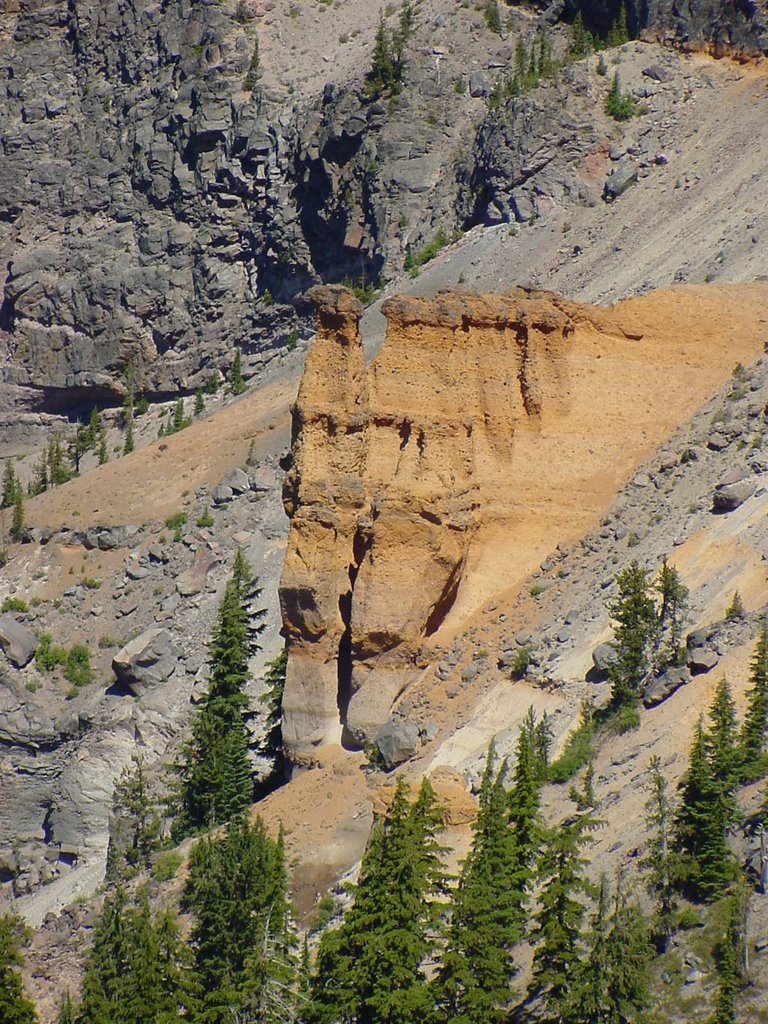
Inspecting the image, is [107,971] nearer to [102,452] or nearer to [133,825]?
[133,825]

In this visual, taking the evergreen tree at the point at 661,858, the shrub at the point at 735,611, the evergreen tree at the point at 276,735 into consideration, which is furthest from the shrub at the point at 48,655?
the evergreen tree at the point at 661,858

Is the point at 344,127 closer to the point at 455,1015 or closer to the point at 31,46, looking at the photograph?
the point at 31,46

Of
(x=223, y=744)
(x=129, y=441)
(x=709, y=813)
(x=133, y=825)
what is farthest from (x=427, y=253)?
(x=709, y=813)

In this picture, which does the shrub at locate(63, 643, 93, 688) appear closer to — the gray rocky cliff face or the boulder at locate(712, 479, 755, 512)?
the boulder at locate(712, 479, 755, 512)

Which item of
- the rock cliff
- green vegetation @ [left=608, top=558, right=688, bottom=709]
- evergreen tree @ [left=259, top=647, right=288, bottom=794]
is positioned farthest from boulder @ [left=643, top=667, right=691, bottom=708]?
evergreen tree @ [left=259, top=647, right=288, bottom=794]

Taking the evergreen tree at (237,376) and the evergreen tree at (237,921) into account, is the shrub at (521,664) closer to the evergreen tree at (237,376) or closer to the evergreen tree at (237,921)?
the evergreen tree at (237,921)

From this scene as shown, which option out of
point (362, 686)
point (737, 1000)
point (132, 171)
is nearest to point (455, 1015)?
point (737, 1000)
